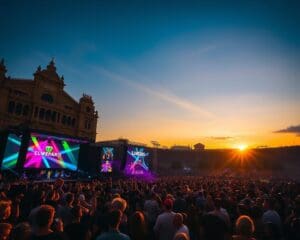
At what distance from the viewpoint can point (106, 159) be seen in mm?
31188

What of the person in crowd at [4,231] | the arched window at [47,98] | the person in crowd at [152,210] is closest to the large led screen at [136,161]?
the arched window at [47,98]

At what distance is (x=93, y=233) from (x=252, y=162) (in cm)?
5753

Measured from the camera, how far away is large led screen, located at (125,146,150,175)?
3172cm

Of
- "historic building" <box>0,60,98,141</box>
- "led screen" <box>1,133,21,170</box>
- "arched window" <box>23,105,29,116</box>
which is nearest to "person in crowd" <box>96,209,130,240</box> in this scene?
"led screen" <box>1,133,21,170</box>

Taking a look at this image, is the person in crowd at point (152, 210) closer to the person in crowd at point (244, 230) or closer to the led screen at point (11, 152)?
the person in crowd at point (244, 230)

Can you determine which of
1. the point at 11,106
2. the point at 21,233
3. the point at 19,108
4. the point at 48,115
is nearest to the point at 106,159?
the point at 48,115

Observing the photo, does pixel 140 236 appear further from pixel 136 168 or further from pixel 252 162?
pixel 252 162

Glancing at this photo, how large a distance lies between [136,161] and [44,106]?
704 inches

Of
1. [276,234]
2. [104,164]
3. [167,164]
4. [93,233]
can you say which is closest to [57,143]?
[104,164]

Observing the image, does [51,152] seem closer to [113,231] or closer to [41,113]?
[41,113]

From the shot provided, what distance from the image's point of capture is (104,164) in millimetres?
30906

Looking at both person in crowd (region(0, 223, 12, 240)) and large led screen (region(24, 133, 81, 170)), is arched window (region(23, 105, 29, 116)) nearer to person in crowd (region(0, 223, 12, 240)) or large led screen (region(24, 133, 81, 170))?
large led screen (region(24, 133, 81, 170))

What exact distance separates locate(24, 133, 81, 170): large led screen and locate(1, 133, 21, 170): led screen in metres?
0.92

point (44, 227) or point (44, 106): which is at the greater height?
point (44, 106)
